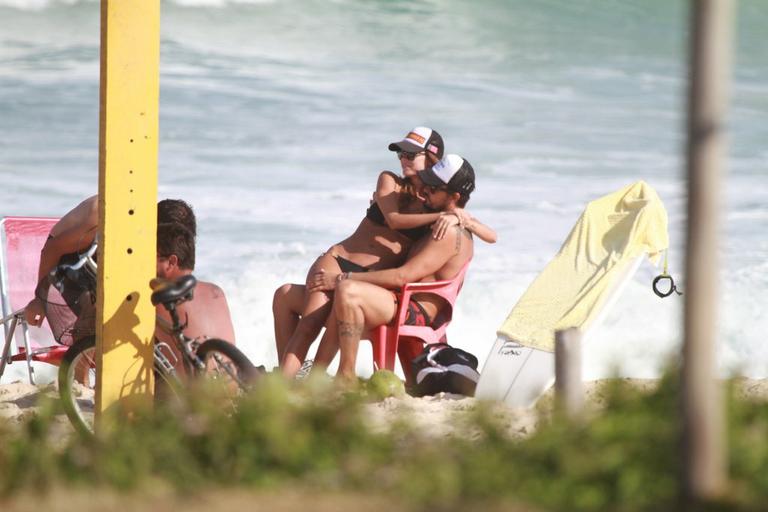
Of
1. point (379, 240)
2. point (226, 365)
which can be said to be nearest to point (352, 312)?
point (379, 240)

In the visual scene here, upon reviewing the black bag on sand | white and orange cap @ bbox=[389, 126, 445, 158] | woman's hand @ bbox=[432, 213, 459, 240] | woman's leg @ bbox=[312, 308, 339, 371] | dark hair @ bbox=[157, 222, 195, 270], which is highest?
white and orange cap @ bbox=[389, 126, 445, 158]

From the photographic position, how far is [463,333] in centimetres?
1223

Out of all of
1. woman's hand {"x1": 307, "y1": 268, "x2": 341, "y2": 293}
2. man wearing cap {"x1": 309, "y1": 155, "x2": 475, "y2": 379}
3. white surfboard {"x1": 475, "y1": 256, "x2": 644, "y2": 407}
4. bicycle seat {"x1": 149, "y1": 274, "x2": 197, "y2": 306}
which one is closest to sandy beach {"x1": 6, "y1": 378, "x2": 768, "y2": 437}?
white surfboard {"x1": 475, "y1": 256, "x2": 644, "y2": 407}

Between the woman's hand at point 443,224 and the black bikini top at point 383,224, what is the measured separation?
16 cm

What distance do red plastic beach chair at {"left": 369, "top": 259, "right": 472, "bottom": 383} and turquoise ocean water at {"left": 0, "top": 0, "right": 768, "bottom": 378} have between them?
6.30m

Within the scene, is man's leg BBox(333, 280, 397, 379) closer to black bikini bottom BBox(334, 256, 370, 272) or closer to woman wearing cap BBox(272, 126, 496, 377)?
woman wearing cap BBox(272, 126, 496, 377)

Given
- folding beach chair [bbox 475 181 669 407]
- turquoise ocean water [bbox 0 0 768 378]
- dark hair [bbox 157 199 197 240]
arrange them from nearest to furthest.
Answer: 1. dark hair [bbox 157 199 197 240]
2. folding beach chair [bbox 475 181 669 407]
3. turquoise ocean water [bbox 0 0 768 378]

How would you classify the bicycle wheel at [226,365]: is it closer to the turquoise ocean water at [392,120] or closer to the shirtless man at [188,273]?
the shirtless man at [188,273]

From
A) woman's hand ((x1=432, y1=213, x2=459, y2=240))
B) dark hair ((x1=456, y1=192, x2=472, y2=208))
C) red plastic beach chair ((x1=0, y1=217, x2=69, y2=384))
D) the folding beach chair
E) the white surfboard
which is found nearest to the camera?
the white surfboard

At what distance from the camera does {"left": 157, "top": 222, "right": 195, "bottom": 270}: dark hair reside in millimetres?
5734

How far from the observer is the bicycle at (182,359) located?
474 cm

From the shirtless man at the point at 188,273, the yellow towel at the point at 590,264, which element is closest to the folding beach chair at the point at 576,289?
the yellow towel at the point at 590,264

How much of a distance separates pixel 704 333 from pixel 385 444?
90 centimetres

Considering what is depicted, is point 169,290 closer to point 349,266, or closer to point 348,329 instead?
point 348,329
